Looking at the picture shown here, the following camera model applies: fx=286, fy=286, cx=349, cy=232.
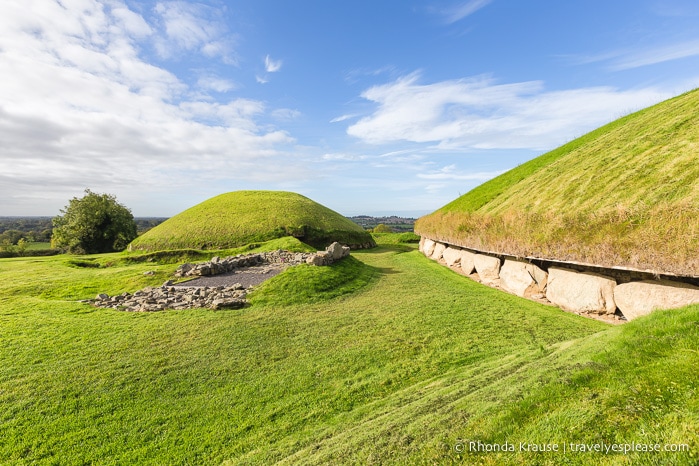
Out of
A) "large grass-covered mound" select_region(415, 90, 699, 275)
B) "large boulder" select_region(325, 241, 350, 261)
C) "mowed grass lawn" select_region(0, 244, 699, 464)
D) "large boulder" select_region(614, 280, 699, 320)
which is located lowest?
"mowed grass lawn" select_region(0, 244, 699, 464)

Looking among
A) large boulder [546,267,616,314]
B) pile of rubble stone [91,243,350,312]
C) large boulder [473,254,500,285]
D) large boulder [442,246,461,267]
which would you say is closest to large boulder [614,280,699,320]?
large boulder [546,267,616,314]

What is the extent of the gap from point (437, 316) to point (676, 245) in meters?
7.20

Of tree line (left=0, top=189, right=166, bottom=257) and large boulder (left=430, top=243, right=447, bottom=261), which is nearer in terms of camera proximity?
large boulder (left=430, top=243, right=447, bottom=261)

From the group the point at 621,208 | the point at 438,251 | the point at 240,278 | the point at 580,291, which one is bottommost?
the point at 240,278

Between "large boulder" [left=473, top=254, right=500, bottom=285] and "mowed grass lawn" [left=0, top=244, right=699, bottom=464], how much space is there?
170 inches

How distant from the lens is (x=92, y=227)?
138 ft

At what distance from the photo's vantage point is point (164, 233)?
37.8 metres

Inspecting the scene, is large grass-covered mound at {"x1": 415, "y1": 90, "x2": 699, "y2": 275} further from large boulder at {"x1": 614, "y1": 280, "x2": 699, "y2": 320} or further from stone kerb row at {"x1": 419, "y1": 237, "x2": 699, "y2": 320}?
stone kerb row at {"x1": 419, "y1": 237, "x2": 699, "y2": 320}

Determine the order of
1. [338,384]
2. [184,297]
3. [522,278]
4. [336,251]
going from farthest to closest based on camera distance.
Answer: [336,251] < [522,278] < [184,297] < [338,384]

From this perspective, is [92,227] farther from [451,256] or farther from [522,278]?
[522,278]

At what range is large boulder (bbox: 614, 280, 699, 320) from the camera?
7.98 meters

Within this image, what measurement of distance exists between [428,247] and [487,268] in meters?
12.9

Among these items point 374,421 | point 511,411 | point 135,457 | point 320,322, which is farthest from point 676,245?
point 135,457

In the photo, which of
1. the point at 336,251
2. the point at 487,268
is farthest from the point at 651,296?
the point at 336,251
